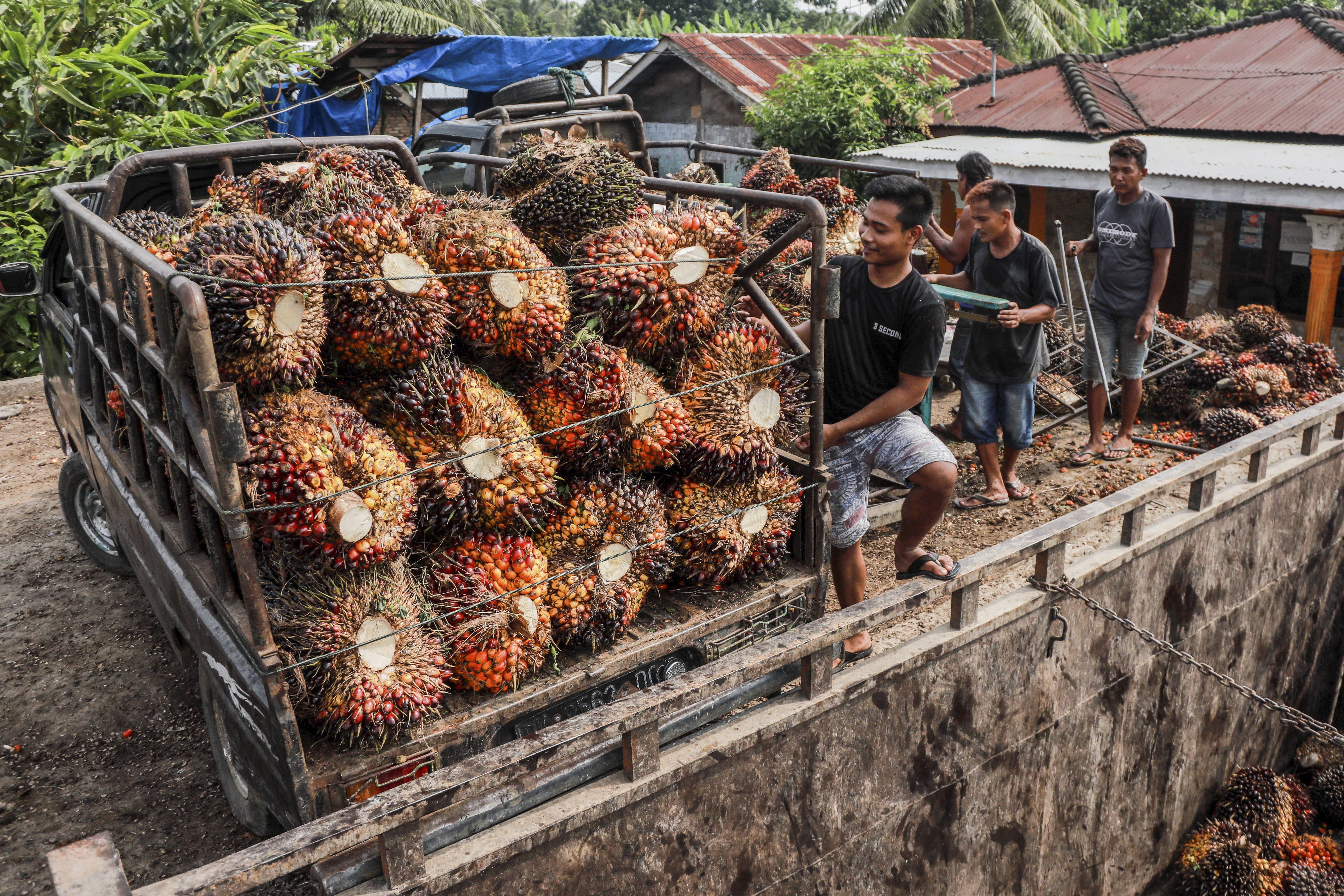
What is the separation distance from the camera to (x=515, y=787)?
246cm

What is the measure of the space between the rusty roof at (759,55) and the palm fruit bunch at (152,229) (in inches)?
461

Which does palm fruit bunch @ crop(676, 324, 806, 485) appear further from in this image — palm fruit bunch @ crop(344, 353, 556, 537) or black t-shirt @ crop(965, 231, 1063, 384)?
black t-shirt @ crop(965, 231, 1063, 384)

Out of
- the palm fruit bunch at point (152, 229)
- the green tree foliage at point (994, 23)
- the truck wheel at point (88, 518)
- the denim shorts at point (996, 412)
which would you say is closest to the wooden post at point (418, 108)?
the truck wheel at point (88, 518)

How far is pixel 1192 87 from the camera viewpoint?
463 inches

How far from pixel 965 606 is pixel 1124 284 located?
370cm

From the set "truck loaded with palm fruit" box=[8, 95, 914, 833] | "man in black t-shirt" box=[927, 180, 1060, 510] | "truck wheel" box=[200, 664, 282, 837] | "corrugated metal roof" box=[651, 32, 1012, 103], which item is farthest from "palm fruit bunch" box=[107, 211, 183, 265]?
"corrugated metal roof" box=[651, 32, 1012, 103]

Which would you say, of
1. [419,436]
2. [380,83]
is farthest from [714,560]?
[380,83]

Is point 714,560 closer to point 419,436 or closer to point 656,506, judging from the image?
point 656,506

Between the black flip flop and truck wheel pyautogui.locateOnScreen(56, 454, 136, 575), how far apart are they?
13.3ft

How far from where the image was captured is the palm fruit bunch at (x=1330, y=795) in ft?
15.9

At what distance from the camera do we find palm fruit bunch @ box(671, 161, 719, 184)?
5.38m

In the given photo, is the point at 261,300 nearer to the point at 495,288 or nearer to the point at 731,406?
the point at 495,288

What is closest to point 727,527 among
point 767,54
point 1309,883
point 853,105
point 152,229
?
point 152,229

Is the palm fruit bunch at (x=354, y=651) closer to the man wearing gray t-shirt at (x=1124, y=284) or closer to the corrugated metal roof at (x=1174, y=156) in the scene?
the man wearing gray t-shirt at (x=1124, y=284)
